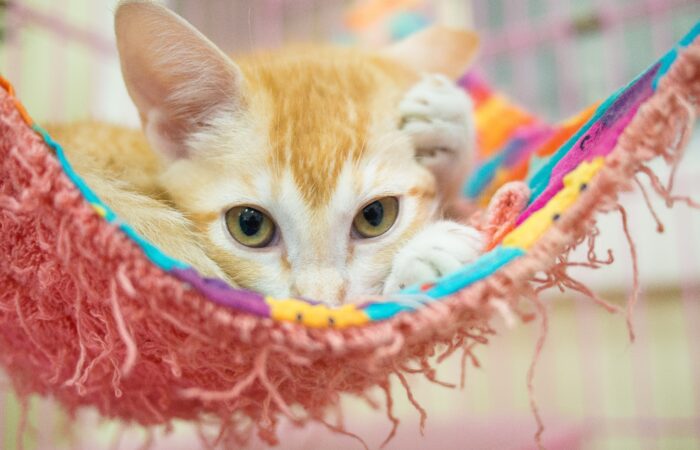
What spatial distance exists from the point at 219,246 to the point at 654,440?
4.15 feet

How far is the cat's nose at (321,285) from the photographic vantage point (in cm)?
61

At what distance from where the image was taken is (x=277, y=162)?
0.70 m

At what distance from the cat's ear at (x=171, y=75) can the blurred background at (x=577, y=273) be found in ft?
1.67

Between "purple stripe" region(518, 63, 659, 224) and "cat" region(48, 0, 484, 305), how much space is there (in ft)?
0.29

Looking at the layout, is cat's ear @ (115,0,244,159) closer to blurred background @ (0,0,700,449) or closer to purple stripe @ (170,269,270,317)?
purple stripe @ (170,269,270,317)

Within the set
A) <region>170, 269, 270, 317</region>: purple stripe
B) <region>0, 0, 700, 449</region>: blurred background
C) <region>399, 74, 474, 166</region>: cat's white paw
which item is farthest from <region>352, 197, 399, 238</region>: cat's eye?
<region>0, 0, 700, 449</region>: blurred background

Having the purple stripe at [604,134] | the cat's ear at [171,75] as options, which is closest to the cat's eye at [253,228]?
the cat's ear at [171,75]

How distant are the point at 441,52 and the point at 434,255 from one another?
556 millimetres

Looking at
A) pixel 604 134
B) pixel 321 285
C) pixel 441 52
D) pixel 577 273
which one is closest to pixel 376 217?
pixel 321 285

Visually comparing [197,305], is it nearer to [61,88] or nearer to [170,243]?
[170,243]

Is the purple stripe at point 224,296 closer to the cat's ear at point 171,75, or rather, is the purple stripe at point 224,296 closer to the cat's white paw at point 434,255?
the cat's white paw at point 434,255

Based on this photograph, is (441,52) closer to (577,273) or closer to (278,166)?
(278,166)

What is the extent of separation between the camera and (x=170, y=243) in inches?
23.9

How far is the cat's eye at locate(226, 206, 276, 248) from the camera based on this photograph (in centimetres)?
68
